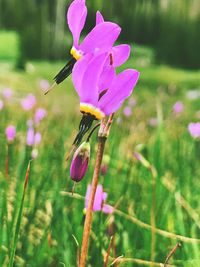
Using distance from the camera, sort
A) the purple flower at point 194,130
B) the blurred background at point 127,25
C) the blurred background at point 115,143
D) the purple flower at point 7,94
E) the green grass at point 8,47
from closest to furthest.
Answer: the blurred background at point 115,143, the purple flower at point 194,130, the purple flower at point 7,94, the blurred background at point 127,25, the green grass at point 8,47

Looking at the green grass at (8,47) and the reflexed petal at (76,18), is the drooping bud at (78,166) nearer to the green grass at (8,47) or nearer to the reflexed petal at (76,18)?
the reflexed petal at (76,18)

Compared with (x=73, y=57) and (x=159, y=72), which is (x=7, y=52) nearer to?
(x=159, y=72)

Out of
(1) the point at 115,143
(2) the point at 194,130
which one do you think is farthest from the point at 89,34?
(1) the point at 115,143

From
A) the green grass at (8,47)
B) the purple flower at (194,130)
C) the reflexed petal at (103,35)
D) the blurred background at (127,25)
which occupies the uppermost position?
the reflexed petal at (103,35)

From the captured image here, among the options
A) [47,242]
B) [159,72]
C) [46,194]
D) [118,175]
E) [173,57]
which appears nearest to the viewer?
[47,242]

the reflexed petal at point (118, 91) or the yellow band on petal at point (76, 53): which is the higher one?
the yellow band on petal at point (76, 53)

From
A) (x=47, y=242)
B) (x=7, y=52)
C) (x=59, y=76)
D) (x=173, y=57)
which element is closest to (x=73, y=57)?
(x=59, y=76)

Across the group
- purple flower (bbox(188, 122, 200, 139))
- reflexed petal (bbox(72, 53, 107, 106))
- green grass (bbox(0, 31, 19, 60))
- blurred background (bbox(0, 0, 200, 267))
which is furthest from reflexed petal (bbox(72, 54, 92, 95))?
green grass (bbox(0, 31, 19, 60))

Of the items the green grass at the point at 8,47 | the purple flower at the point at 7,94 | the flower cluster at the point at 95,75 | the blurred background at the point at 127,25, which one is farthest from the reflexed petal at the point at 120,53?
the green grass at the point at 8,47

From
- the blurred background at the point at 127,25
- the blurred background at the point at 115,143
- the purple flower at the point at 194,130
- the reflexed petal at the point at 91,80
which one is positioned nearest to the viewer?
the reflexed petal at the point at 91,80
